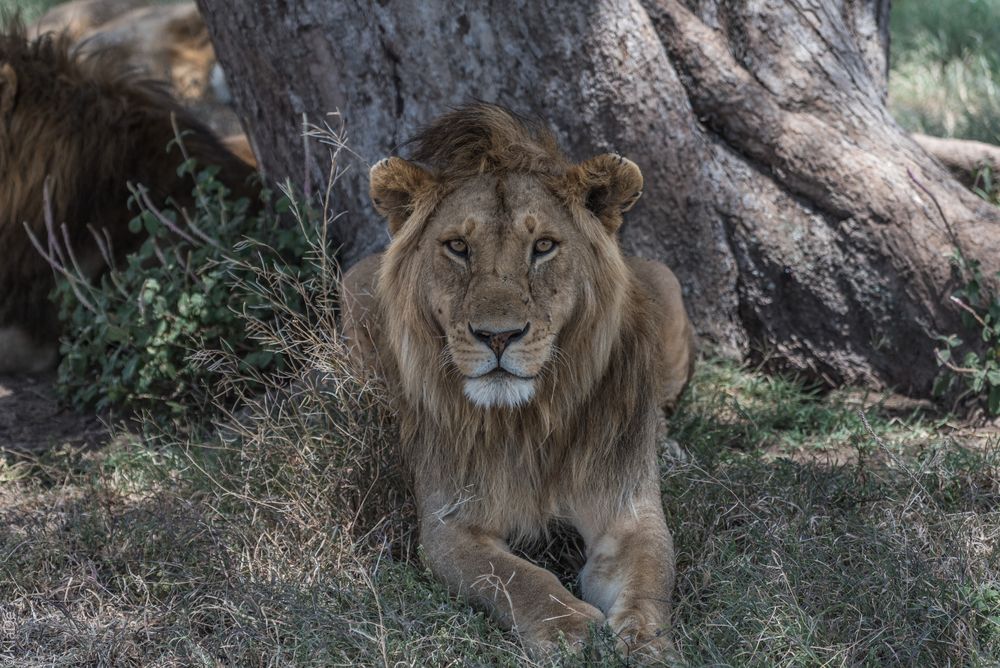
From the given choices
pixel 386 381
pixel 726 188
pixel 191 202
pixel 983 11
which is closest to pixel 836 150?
pixel 726 188

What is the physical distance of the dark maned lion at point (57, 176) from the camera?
5.70 metres

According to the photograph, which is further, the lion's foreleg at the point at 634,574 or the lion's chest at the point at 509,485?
the lion's chest at the point at 509,485

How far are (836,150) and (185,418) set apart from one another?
2.73m

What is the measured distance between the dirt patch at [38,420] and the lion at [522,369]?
1853mm

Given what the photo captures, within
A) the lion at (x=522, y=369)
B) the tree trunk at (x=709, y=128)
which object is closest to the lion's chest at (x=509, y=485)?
the lion at (x=522, y=369)

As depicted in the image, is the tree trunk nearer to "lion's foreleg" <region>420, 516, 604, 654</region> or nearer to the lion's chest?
the lion's chest

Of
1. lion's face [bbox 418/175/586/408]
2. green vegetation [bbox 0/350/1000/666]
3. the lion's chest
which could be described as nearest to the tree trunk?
green vegetation [bbox 0/350/1000/666]

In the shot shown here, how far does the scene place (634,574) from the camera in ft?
11.2

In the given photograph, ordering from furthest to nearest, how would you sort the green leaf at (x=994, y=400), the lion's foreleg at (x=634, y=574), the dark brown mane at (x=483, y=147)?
the green leaf at (x=994, y=400) → the dark brown mane at (x=483, y=147) → the lion's foreleg at (x=634, y=574)

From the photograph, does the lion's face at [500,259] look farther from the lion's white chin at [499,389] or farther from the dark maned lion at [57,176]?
the dark maned lion at [57,176]

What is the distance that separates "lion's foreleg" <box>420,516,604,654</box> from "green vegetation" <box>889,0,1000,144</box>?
4562mm

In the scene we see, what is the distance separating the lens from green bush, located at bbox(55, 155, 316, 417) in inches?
195

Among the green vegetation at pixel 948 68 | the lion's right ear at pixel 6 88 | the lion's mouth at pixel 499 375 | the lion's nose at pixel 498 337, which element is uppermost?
the lion's right ear at pixel 6 88

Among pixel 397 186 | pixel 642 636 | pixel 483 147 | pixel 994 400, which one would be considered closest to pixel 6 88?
pixel 397 186
